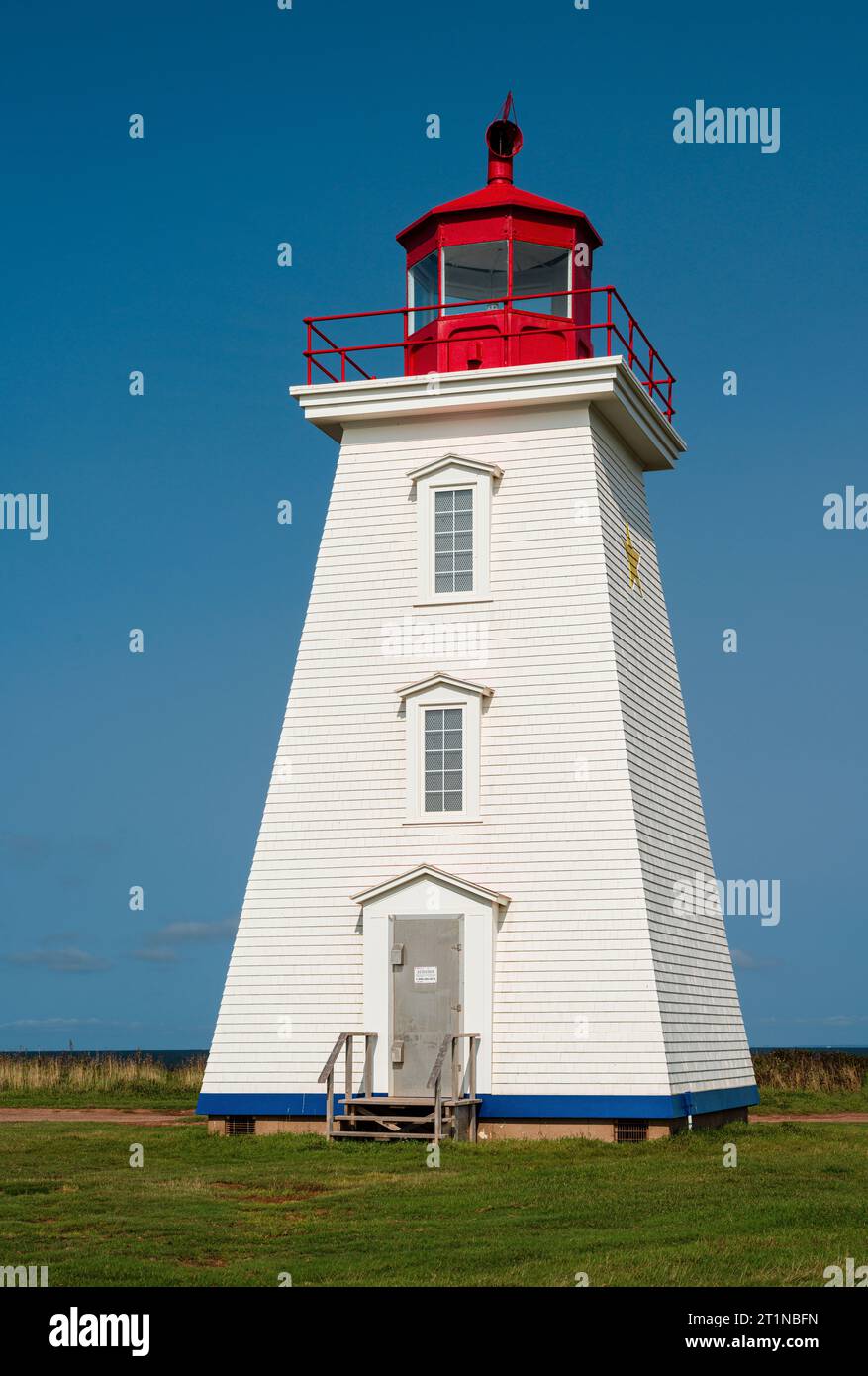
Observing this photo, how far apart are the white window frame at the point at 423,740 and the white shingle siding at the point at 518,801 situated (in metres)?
0.12

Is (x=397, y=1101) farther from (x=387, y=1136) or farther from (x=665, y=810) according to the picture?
(x=665, y=810)

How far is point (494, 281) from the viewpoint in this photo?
22.4 meters

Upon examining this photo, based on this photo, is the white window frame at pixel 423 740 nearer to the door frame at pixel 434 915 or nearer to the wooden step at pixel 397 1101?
the door frame at pixel 434 915

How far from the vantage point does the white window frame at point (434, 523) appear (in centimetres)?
2139

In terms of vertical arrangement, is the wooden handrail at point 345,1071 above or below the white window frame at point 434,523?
below

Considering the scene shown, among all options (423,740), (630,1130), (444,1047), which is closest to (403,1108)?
(444,1047)

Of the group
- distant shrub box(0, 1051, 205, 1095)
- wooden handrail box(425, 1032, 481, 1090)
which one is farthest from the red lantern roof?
distant shrub box(0, 1051, 205, 1095)

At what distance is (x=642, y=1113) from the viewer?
1902cm

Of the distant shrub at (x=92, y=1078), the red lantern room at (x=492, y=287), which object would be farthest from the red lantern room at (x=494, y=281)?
the distant shrub at (x=92, y=1078)

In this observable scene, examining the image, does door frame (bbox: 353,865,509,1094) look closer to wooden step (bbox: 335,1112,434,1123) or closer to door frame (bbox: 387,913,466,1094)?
door frame (bbox: 387,913,466,1094)

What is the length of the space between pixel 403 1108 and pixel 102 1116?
689cm

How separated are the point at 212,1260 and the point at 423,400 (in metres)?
12.8

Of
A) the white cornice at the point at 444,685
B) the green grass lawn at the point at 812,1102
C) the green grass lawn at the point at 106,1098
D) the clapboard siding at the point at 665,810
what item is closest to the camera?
the clapboard siding at the point at 665,810

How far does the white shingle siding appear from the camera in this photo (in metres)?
19.7
